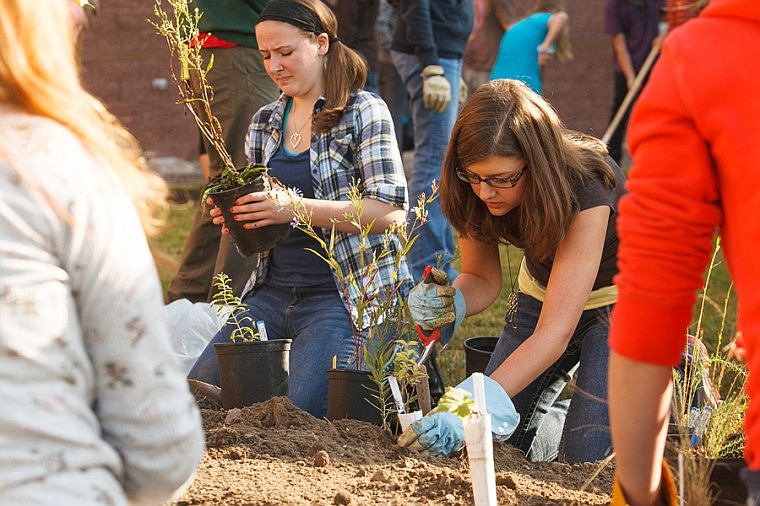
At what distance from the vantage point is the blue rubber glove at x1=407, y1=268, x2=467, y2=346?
9.39ft

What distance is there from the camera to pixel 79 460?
1.25 metres

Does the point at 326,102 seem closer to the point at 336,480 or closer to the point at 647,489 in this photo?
the point at 336,480

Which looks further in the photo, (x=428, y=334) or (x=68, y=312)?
(x=428, y=334)

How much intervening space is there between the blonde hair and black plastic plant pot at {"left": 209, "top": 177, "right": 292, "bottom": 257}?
1702 millimetres

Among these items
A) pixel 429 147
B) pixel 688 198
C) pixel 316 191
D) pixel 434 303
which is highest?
pixel 688 198

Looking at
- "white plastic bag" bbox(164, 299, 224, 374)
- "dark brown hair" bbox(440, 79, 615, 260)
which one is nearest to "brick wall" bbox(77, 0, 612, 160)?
"white plastic bag" bbox(164, 299, 224, 374)

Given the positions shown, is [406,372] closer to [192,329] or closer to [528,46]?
[192,329]

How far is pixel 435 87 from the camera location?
5035 millimetres

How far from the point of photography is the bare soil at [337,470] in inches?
87.4

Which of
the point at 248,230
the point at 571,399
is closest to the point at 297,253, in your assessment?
the point at 248,230

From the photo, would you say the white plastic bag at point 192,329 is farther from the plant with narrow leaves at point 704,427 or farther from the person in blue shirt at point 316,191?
the plant with narrow leaves at point 704,427

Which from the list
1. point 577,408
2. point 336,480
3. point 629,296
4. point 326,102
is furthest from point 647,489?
point 326,102

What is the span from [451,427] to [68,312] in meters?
1.38

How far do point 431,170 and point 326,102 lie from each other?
75.2 inches
